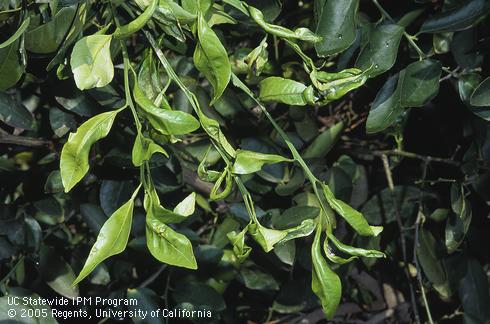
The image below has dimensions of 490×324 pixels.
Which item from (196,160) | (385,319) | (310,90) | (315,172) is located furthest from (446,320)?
(310,90)

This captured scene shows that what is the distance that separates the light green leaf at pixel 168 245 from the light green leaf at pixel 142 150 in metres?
0.05

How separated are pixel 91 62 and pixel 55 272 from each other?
0.46m

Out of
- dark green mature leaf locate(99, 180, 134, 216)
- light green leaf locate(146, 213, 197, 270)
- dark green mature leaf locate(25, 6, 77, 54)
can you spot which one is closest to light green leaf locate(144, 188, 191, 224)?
light green leaf locate(146, 213, 197, 270)

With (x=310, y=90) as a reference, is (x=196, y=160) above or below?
below

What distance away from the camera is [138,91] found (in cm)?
53

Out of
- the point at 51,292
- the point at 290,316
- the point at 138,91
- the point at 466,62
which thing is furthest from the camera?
the point at 290,316

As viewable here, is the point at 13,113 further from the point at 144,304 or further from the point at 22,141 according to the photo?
the point at 144,304

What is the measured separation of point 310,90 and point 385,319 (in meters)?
0.74

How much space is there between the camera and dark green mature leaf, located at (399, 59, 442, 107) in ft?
2.35

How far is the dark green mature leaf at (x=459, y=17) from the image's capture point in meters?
0.70

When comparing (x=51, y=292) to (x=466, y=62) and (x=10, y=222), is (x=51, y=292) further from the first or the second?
(x=466, y=62)

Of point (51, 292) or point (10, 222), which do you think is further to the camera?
point (51, 292)

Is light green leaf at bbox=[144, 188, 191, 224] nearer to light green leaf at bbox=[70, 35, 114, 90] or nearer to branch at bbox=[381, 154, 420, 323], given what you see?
light green leaf at bbox=[70, 35, 114, 90]

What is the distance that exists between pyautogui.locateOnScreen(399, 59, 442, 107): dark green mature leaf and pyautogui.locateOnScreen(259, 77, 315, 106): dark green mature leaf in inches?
7.8
